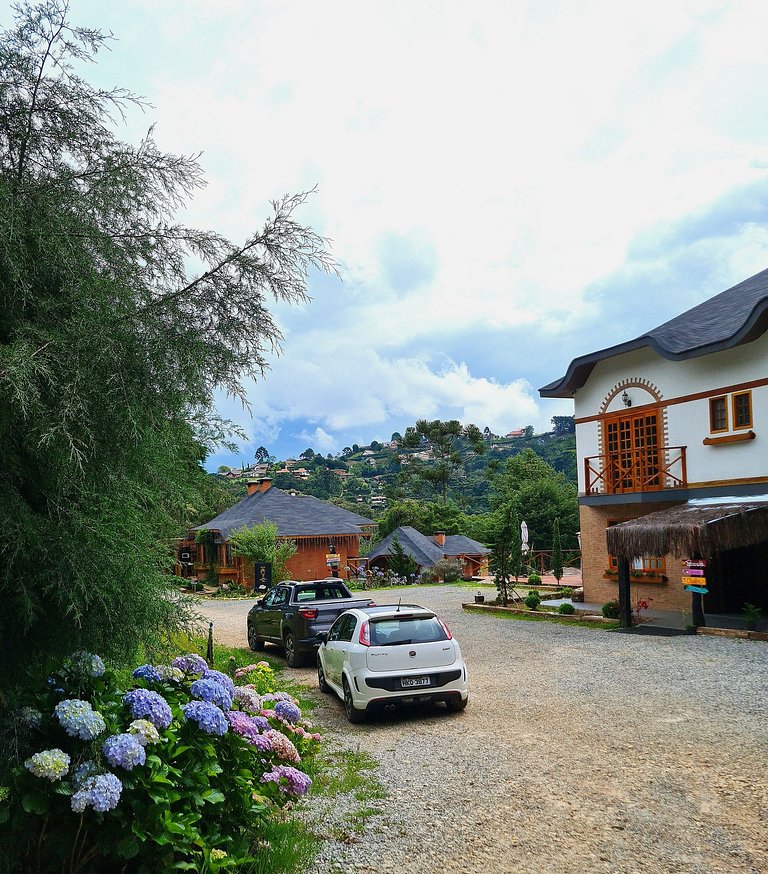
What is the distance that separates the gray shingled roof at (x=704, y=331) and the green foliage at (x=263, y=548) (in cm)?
1683

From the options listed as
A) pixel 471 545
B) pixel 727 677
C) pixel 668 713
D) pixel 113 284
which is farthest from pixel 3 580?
pixel 471 545

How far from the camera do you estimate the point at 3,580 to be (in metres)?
4.07

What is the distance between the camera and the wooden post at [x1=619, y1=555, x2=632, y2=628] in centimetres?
1733

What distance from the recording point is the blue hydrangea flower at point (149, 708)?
417 centimetres

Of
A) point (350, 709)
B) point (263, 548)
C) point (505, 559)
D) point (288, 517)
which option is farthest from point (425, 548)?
point (350, 709)

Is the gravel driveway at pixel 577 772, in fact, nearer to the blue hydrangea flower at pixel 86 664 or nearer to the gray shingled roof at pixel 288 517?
the blue hydrangea flower at pixel 86 664

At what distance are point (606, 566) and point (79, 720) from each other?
1985 cm

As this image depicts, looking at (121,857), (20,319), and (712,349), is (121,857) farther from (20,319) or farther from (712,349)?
(712,349)

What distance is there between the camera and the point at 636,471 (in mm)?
20453

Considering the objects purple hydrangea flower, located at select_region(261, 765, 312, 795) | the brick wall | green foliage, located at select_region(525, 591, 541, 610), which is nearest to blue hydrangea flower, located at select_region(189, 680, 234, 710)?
purple hydrangea flower, located at select_region(261, 765, 312, 795)

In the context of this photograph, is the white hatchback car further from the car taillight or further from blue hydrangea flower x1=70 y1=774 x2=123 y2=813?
blue hydrangea flower x1=70 y1=774 x2=123 y2=813

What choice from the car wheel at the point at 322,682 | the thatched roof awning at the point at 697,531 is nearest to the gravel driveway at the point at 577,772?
the car wheel at the point at 322,682

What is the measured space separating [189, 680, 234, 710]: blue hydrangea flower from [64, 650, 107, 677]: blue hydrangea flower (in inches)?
23.7

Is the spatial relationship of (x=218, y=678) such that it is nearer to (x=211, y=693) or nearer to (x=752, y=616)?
(x=211, y=693)
